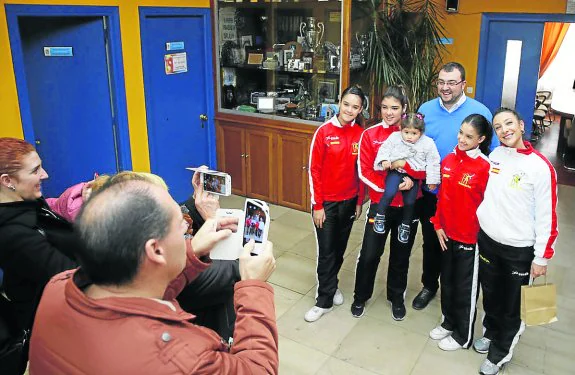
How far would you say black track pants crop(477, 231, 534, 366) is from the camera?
258cm

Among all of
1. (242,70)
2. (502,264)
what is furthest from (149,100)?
(502,264)

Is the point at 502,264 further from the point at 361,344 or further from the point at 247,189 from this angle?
the point at 247,189

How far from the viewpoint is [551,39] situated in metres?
9.20

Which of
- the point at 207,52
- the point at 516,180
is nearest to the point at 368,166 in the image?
the point at 516,180

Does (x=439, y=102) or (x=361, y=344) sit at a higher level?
(x=439, y=102)

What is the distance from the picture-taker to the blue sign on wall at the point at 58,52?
158 inches

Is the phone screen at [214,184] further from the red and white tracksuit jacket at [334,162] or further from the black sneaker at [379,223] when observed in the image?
the black sneaker at [379,223]

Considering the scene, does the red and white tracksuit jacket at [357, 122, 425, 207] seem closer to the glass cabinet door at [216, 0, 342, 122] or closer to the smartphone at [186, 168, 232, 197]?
the smartphone at [186, 168, 232, 197]

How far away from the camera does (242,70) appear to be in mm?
5441

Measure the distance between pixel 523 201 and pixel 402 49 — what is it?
3.01m

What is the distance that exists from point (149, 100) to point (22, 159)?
9.18 feet

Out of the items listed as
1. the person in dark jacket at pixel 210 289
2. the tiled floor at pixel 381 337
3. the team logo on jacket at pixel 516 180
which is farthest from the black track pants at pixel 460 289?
the person in dark jacket at pixel 210 289

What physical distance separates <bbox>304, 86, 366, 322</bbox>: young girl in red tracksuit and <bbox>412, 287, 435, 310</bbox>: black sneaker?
60 centimetres

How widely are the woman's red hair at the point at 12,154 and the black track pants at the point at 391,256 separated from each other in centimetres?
196
